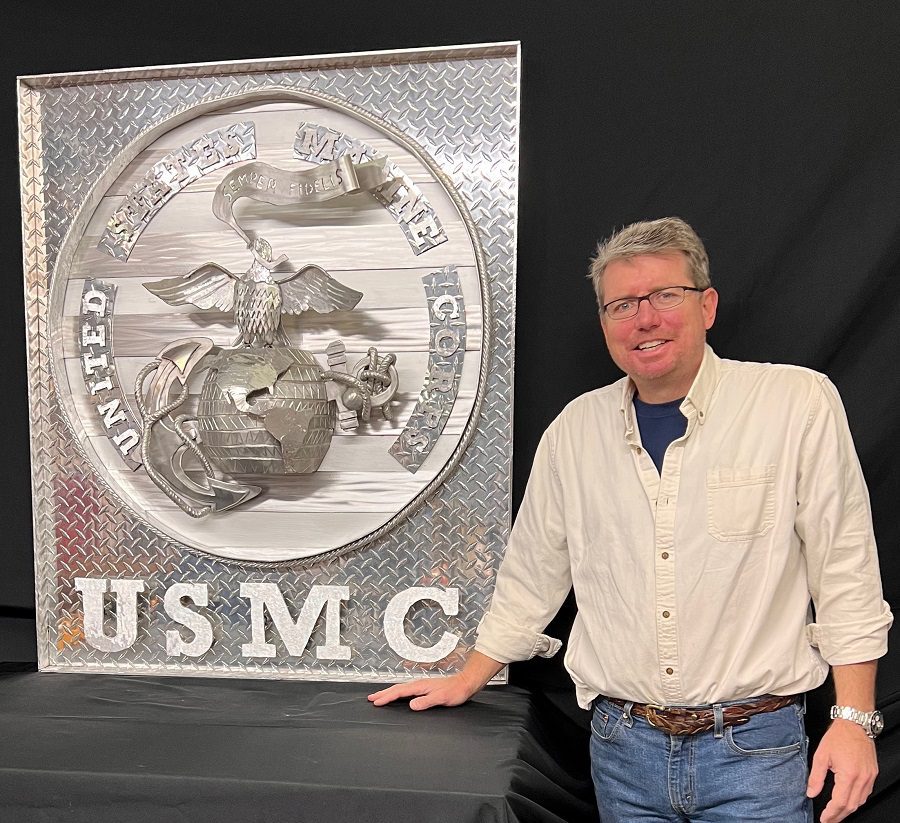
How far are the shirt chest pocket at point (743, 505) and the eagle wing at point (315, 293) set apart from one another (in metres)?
0.90

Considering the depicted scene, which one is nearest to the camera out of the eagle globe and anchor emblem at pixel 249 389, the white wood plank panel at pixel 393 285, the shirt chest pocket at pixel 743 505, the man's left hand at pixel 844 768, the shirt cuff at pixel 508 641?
the man's left hand at pixel 844 768

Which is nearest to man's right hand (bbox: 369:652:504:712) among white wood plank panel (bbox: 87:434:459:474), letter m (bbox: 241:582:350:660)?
letter m (bbox: 241:582:350:660)

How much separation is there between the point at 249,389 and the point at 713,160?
3.65 ft

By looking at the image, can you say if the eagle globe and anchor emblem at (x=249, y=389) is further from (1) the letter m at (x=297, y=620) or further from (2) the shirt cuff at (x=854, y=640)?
(2) the shirt cuff at (x=854, y=640)

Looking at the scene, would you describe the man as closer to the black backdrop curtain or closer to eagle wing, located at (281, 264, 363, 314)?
the black backdrop curtain

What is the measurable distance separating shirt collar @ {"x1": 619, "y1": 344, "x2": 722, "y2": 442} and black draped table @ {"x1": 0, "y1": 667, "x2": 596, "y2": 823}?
0.61m

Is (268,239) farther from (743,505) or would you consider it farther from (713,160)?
(743,505)

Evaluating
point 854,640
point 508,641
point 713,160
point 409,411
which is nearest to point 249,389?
point 409,411

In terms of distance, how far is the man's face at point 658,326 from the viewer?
5.09ft

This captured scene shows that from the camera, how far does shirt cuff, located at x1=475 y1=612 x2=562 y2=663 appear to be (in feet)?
5.81

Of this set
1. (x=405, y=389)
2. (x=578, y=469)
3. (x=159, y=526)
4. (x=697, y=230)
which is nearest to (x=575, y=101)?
(x=697, y=230)

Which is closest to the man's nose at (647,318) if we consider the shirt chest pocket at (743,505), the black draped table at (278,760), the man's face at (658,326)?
the man's face at (658,326)

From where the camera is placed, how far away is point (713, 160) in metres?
2.02

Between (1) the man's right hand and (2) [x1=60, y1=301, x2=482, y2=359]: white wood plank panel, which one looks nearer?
(1) the man's right hand
